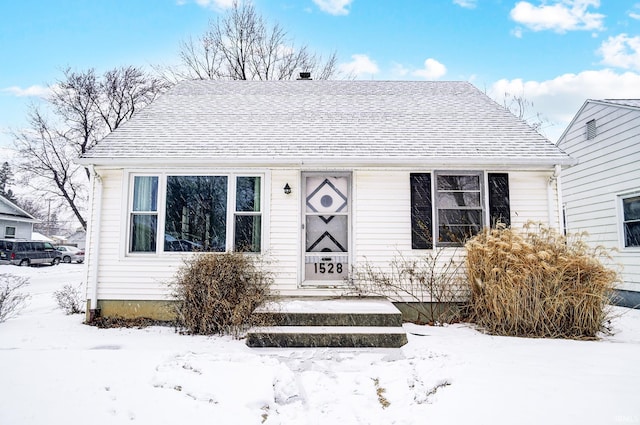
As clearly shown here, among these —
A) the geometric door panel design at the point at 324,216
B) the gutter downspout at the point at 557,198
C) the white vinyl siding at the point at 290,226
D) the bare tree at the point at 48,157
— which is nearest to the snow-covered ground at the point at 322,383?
the white vinyl siding at the point at 290,226

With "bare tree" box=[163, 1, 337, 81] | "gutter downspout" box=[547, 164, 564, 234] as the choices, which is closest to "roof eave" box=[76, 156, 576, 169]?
"gutter downspout" box=[547, 164, 564, 234]

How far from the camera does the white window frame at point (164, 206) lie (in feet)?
20.9

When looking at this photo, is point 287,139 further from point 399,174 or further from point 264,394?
point 264,394

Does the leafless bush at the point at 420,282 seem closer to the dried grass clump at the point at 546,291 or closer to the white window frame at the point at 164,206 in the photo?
the dried grass clump at the point at 546,291

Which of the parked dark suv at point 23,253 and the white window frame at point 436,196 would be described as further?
the parked dark suv at point 23,253

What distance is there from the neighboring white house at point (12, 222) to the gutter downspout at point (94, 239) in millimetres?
23362

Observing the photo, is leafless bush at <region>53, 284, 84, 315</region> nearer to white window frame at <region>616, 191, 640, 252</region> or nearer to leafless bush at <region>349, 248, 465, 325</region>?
leafless bush at <region>349, 248, 465, 325</region>

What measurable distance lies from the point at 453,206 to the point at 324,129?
2867 mm

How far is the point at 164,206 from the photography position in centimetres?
643

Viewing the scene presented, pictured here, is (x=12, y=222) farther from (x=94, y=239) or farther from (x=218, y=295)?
(x=218, y=295)

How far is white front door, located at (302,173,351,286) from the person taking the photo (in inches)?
265

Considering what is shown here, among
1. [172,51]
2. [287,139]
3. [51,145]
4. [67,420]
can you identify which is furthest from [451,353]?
[51,145]

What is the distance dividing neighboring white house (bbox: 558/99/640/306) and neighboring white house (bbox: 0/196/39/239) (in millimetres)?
30140

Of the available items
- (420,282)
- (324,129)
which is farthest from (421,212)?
(324,129)
